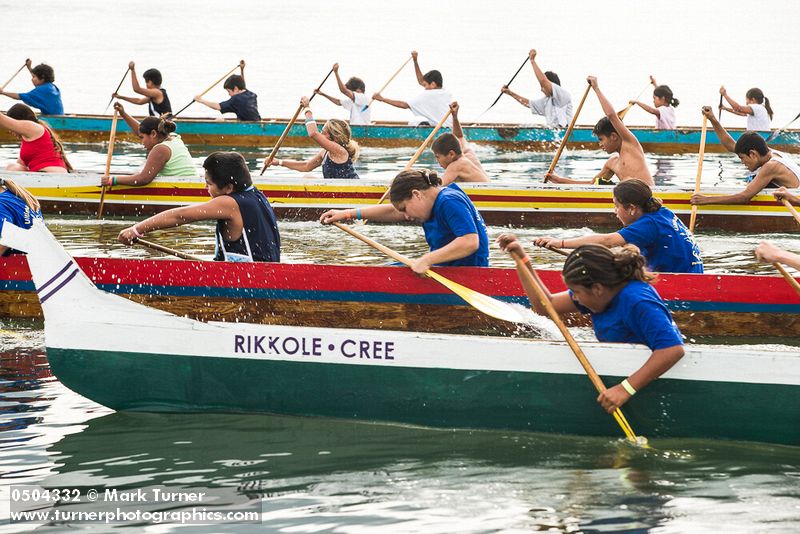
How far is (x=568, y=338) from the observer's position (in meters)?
5.78

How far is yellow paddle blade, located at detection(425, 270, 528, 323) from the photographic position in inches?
272

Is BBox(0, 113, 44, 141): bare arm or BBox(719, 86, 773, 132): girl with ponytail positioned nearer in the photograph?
BBox(0, 113, 44, 141): bare arm

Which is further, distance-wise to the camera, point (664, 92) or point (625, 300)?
point (664, 92)

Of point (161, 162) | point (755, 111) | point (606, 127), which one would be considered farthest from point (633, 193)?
point (755, 111)

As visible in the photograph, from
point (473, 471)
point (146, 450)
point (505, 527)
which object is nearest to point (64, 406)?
point (146, 450)

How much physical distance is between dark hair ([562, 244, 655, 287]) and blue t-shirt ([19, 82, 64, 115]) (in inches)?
600

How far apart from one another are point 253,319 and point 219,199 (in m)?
1.33

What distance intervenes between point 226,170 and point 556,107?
12.0m

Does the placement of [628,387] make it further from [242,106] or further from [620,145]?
[242,106]

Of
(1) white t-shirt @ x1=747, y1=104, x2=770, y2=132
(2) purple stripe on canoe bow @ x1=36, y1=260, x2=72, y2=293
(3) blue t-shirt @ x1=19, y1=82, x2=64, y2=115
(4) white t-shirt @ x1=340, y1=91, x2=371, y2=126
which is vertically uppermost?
(3) blue t-shirt @ x1=19, y1=82, x2=64, y2=115

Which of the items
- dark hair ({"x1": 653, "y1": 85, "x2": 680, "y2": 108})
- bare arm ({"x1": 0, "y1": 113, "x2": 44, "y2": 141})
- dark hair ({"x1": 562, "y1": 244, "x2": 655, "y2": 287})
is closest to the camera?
dark hair ({"x1": 562, "y1": 244, "x2": 655, "y2": 287})

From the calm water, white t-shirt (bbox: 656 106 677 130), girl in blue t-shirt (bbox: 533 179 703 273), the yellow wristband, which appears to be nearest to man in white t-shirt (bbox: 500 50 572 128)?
the calm water

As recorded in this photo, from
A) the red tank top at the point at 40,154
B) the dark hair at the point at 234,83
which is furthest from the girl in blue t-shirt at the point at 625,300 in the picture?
the dark hair at the point at 234,83

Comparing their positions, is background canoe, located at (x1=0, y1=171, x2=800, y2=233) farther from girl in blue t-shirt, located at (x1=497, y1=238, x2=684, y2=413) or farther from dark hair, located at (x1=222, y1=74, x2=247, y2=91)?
girl in blue t-shirt, located at (x1=497, y1=238, x2=684, y2=413)
